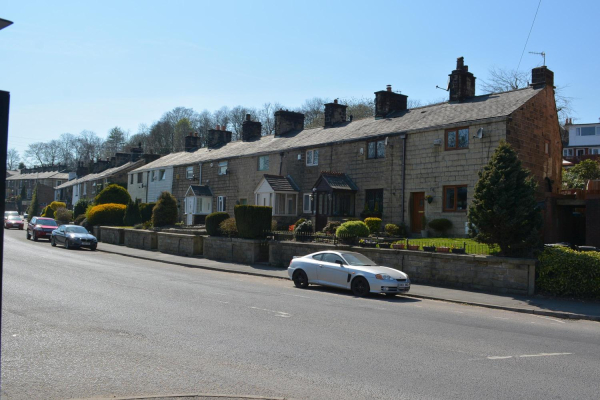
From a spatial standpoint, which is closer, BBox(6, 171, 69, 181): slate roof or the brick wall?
the brick wall

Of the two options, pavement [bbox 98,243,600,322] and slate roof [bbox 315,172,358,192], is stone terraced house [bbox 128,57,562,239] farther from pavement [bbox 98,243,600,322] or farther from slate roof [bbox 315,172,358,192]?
pavement [bbox 98,243,600,322]

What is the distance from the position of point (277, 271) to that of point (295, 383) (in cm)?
1528

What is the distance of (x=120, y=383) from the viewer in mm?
6059

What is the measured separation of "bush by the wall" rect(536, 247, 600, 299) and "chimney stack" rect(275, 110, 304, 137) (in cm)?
2734

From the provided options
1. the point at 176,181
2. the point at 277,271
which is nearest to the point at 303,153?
the point at 277,271

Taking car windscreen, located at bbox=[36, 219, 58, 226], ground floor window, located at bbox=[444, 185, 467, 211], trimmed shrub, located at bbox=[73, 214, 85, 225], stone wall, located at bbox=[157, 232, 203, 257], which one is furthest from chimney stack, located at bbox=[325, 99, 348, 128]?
trimmed shrub, located at bbox=[73, 214, 85, 225]

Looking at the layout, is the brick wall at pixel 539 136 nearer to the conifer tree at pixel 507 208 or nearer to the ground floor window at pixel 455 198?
the ground floor window at pixel 455 198

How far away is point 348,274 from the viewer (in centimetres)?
1552

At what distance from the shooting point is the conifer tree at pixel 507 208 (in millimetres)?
15820

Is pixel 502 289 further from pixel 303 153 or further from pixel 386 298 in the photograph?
pixel 303 153

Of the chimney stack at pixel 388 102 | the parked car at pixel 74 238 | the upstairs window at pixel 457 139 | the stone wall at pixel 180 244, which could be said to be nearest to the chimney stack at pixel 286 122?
the chimney stack at pixel 388 102

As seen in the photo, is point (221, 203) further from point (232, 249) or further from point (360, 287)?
point (360, 287)

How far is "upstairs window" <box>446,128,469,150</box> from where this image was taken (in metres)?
24.5

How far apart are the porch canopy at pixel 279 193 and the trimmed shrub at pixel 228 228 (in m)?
6.83
